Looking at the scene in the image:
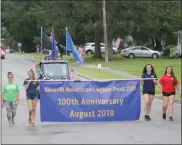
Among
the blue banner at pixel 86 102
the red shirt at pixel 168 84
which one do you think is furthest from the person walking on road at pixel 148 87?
the blue banner at pixel 86 102

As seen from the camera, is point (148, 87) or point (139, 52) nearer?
point (148, 87)

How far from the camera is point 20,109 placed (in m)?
17.2

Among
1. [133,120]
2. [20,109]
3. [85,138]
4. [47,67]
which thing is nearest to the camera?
[85,138]

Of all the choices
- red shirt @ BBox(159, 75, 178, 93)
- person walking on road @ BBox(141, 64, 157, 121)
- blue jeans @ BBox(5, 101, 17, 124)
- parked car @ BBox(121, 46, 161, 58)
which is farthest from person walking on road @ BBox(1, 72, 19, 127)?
parked car @ BBox(121, 46, 161, 58)

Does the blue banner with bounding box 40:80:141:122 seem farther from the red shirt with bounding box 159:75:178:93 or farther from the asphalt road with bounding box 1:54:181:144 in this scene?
the red shirt with bounding box 159:75:178:93

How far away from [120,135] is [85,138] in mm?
950

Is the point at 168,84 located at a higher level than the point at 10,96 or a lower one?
higher

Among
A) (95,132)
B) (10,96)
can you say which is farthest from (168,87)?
(10,96)

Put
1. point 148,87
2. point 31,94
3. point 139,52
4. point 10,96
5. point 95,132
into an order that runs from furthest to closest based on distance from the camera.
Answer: point 139,52, point 148,87, point 31,94, point 10,96, point 95,132

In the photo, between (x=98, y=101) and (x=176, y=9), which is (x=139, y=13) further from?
(x=98, y=101)

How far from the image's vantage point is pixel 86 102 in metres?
14.1

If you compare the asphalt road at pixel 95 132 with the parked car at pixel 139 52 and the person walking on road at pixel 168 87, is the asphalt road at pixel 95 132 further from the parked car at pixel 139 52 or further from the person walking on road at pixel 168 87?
the parked car at pixel 139 52

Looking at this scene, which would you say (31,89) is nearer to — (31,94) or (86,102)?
(31,94)

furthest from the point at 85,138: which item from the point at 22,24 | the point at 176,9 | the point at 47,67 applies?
the point at 22,24
